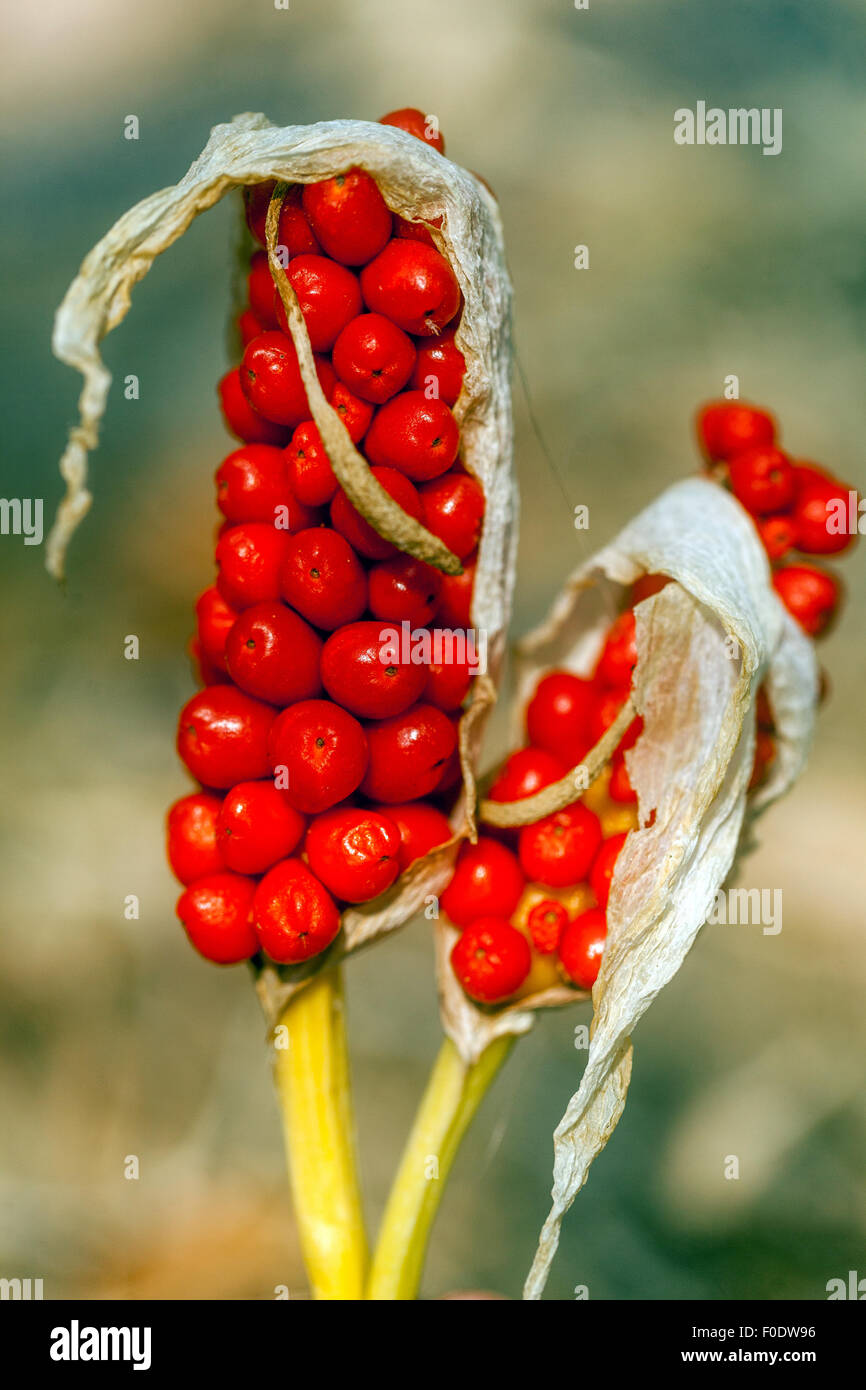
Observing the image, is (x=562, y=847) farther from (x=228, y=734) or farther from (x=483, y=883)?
(x=228, y=734)

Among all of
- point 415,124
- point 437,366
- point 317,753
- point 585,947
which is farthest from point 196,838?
point 415,124

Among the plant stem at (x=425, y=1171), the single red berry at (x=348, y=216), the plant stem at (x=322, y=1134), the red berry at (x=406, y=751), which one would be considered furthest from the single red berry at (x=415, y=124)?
the plant stem at (x=425, y=1171)

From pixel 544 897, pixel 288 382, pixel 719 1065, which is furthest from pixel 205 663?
pixel 719 1065

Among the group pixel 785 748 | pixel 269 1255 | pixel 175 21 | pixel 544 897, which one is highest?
pixel 175 21

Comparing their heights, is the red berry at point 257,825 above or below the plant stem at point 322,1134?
above

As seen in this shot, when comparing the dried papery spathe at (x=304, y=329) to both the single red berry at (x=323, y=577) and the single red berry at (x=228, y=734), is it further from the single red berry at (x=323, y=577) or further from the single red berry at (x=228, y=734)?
the single red berry at (x=228, y=734)

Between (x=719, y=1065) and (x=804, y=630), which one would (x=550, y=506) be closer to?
(x=804, y=630)

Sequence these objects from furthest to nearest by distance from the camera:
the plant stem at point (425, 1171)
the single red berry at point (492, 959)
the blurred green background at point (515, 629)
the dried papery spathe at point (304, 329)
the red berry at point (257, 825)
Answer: the blurred green background at point (515, 629) < the plant stem at point (425, 1171) < the single red berry at point (492, 959) < the red berry at point (257, 825) < the dried papery spathe at point (304, 329)
